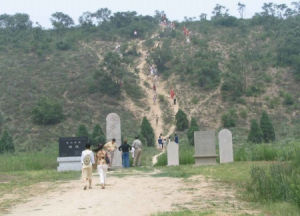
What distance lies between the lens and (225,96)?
49188 millimetres

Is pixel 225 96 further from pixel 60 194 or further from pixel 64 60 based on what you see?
pixel 60 194

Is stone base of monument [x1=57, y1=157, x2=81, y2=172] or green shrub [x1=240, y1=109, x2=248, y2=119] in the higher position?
green shrub [x1=240, y1=109, x2=248, y2=119]

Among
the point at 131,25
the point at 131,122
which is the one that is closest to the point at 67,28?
the point at 131,25

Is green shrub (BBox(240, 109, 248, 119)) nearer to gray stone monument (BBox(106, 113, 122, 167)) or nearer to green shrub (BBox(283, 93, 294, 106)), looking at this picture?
green shrub (BBox(283, 93, 294, 106))

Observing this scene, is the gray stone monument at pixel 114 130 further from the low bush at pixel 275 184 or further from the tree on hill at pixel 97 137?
the tree on hill at pixel 97 137

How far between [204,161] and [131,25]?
54216mm

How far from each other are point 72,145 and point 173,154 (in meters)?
4.58

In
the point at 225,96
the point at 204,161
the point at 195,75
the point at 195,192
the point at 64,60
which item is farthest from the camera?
the point at 64,60

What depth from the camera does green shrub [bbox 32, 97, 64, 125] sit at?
140 ft

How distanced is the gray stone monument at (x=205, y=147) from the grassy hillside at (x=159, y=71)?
57.4ft

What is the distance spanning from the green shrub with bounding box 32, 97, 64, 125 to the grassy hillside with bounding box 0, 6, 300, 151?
1.55 feet

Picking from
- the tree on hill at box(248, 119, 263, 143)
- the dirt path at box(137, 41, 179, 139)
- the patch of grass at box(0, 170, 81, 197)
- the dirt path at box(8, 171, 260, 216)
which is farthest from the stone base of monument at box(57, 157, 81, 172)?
the dirt path at box(137, 41, 179, 139)

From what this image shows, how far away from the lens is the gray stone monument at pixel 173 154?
71.1ft

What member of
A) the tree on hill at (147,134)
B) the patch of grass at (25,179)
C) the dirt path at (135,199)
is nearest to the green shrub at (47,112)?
the tree on hill at (147,134)
